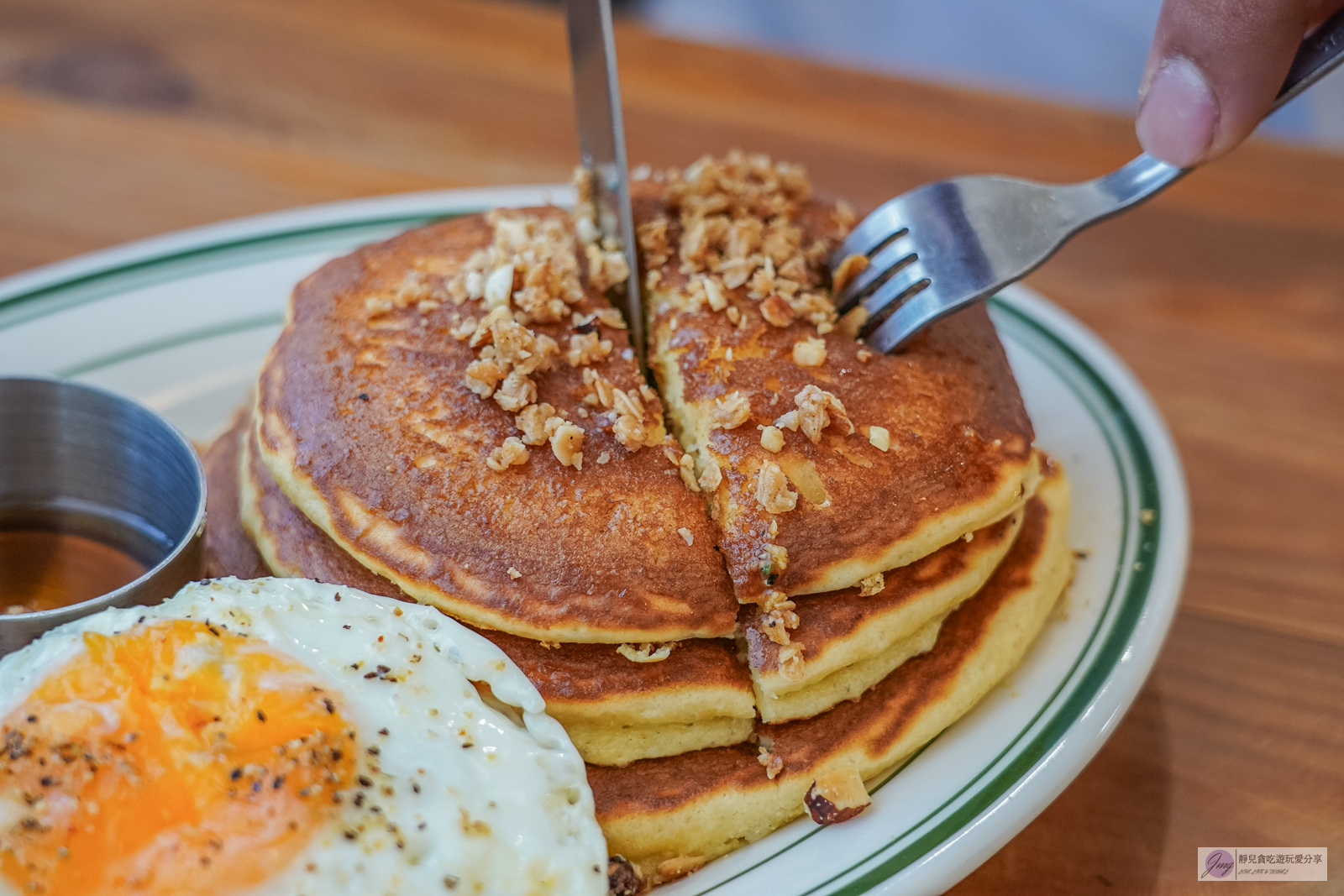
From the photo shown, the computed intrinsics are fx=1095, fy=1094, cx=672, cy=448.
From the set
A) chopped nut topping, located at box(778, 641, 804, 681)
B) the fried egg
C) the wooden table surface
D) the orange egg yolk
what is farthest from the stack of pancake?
the wooden table surface

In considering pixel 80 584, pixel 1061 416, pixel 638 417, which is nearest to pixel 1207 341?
pixel 1061 416

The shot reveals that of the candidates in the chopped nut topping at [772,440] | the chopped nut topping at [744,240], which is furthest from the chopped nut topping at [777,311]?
the chopped nut topping at [772,440]

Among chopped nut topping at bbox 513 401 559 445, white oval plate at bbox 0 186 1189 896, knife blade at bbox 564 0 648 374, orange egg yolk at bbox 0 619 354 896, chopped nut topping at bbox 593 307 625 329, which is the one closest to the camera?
orange egg yolk at bbox 0 619 354 896

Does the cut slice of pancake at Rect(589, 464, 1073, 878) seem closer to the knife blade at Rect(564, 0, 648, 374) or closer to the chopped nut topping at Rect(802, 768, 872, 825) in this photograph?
the chopped nut topping at Rect(802, 768, 872, 825)

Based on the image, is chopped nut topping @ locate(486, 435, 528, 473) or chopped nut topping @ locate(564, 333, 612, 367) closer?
chopped nut topping @ locate(486, 435, 528, 473)

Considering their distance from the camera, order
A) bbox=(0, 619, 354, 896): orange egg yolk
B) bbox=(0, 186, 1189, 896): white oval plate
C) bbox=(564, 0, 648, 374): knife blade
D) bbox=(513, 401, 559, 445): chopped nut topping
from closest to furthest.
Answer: bbox=(0, 619, 354, 896): orange egg yolk, bbox=(0, 186, 1189, 896): white oval plate, bbox=(513, 401, 559, 445): chopped nut topping, bbox=(564, 0, 648, 374): knife blade

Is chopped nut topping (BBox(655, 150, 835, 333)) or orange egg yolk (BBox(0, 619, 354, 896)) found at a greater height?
chopped nut topping (BBox(655, 150, 835, 333))

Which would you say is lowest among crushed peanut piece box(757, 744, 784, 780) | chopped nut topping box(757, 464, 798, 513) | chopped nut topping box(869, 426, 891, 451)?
crushed peanut piece box(757, 744, 784, 780)

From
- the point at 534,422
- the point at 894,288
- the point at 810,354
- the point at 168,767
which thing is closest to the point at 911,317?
the point at 894,288
